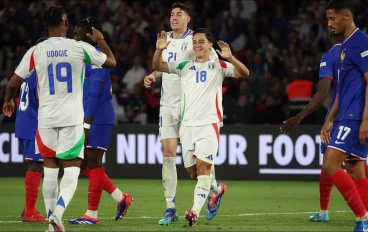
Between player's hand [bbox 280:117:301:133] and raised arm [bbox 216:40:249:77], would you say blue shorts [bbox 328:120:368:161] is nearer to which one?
player's hand [bbox 280:117:301:133]

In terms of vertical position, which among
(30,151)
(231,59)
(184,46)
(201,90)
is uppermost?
(184,46)

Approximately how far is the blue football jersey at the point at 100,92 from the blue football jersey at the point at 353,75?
3.15m

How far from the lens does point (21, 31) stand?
23.5m

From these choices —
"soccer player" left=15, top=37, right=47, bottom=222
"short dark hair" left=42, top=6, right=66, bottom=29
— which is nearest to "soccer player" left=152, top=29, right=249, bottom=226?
"short dark hair" left=42, top=6, right=66, bottom=29

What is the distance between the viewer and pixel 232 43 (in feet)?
72.1

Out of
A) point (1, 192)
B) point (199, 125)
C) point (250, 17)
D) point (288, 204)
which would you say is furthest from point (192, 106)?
point (250, 17)

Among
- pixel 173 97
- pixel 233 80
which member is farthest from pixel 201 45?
pixel 233 80

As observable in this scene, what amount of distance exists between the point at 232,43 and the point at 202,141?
1195 centimetres

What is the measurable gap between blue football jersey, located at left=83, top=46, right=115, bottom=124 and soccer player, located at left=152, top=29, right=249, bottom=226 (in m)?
0.83

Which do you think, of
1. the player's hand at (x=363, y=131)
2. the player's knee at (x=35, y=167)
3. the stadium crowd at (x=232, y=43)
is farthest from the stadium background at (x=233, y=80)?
the player's hand at (x=363, y=131)

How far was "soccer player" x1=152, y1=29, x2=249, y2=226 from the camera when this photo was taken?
10.2m

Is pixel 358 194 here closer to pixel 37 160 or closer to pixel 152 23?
pixel 37 160

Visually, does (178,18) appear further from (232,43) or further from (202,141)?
(232,43)

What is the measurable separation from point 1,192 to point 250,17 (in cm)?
954
